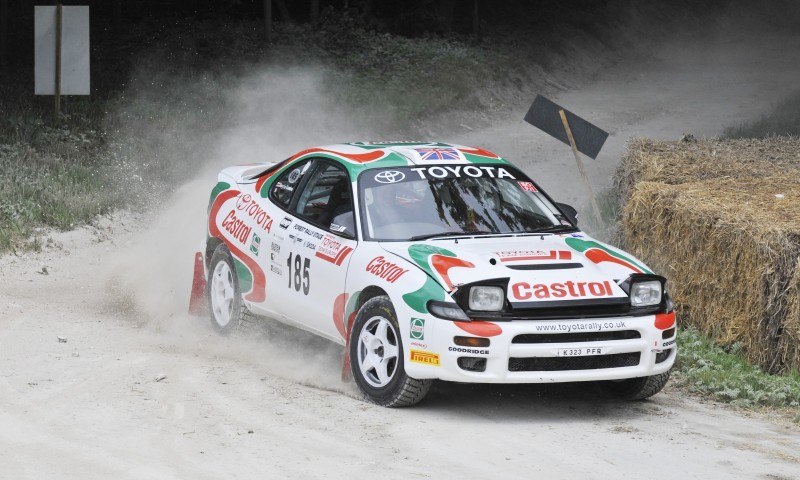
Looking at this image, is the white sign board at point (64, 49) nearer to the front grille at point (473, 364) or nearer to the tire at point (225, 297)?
the tire at point (225, 297)

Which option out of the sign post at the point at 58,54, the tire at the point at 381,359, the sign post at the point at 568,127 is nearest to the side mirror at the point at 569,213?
the tire at the point at 381,359

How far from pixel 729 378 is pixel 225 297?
4.01m

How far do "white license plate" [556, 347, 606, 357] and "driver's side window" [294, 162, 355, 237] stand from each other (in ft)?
5.77

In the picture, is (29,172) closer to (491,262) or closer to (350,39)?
(491,262)

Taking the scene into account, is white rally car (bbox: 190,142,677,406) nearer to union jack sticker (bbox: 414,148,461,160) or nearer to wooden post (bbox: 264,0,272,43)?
union jack sticker (bbox: 414,148,461,160)

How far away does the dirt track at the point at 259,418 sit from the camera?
643cm

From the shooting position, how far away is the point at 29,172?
50.9ft

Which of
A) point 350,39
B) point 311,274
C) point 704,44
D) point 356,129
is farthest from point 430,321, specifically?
point 704,44

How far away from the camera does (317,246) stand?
8641 millimetres

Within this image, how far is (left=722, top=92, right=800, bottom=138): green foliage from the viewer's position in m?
20.7

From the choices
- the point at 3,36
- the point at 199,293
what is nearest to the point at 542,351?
the point at 199,293

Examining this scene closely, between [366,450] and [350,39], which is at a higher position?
[350,39]

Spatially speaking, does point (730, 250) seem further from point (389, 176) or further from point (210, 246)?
point (210, 246)

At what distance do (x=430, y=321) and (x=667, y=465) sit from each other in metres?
1.64
